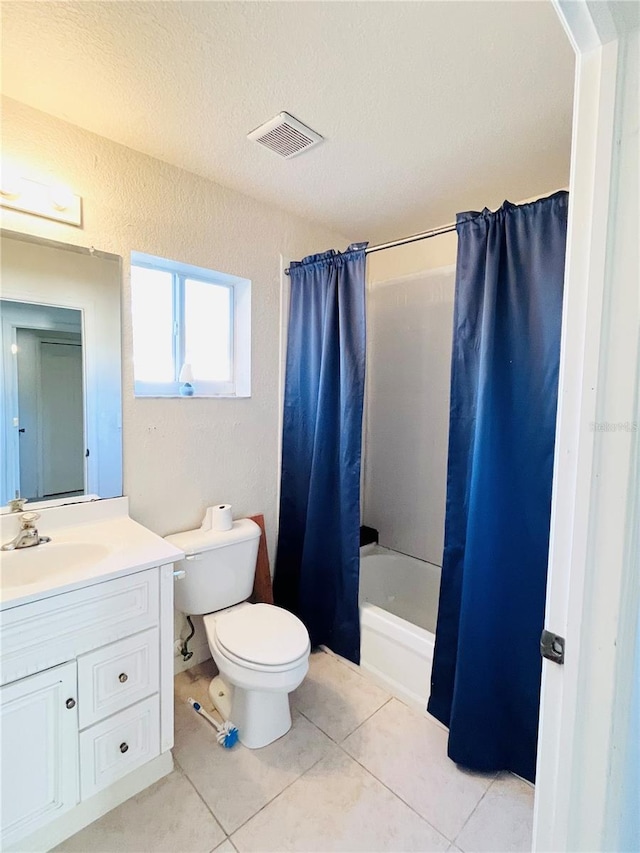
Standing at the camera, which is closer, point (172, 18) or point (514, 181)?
point (172, 18)

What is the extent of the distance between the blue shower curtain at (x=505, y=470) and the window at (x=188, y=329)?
1.15 m

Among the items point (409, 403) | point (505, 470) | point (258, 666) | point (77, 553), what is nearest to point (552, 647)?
point (505, 470)

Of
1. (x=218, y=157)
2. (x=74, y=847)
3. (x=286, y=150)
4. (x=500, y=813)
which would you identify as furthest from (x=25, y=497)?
(x=500, y=813)

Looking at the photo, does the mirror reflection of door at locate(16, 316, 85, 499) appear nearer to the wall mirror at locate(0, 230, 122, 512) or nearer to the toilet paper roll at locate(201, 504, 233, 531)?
the wall mirror at locate(0, 230, 122, 512)

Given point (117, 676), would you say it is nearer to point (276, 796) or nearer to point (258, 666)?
point (258, 666)

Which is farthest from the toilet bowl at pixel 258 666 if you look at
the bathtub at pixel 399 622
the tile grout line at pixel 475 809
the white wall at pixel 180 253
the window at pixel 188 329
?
the window at pixel 188 329

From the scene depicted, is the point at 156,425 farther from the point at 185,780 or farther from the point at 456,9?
the point at 456,9

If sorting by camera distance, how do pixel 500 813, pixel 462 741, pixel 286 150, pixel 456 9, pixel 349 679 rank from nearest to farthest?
pixel 456 9 → pixel 500 813 → pixel 462 741 → pixel 286 150 → pixel 349 679

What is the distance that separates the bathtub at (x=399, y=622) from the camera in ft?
5.66

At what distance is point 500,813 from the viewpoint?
4.29 ft

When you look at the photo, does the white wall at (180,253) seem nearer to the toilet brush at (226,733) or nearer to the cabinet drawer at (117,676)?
the cabinet drawer at (117,676)

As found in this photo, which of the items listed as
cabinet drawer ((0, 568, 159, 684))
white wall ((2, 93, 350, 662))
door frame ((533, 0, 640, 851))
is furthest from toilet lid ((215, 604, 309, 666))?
door frame ((533, 0, 640, 851))

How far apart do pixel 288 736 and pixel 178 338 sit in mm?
1797

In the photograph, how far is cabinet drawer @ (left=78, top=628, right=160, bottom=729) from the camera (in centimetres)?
120
